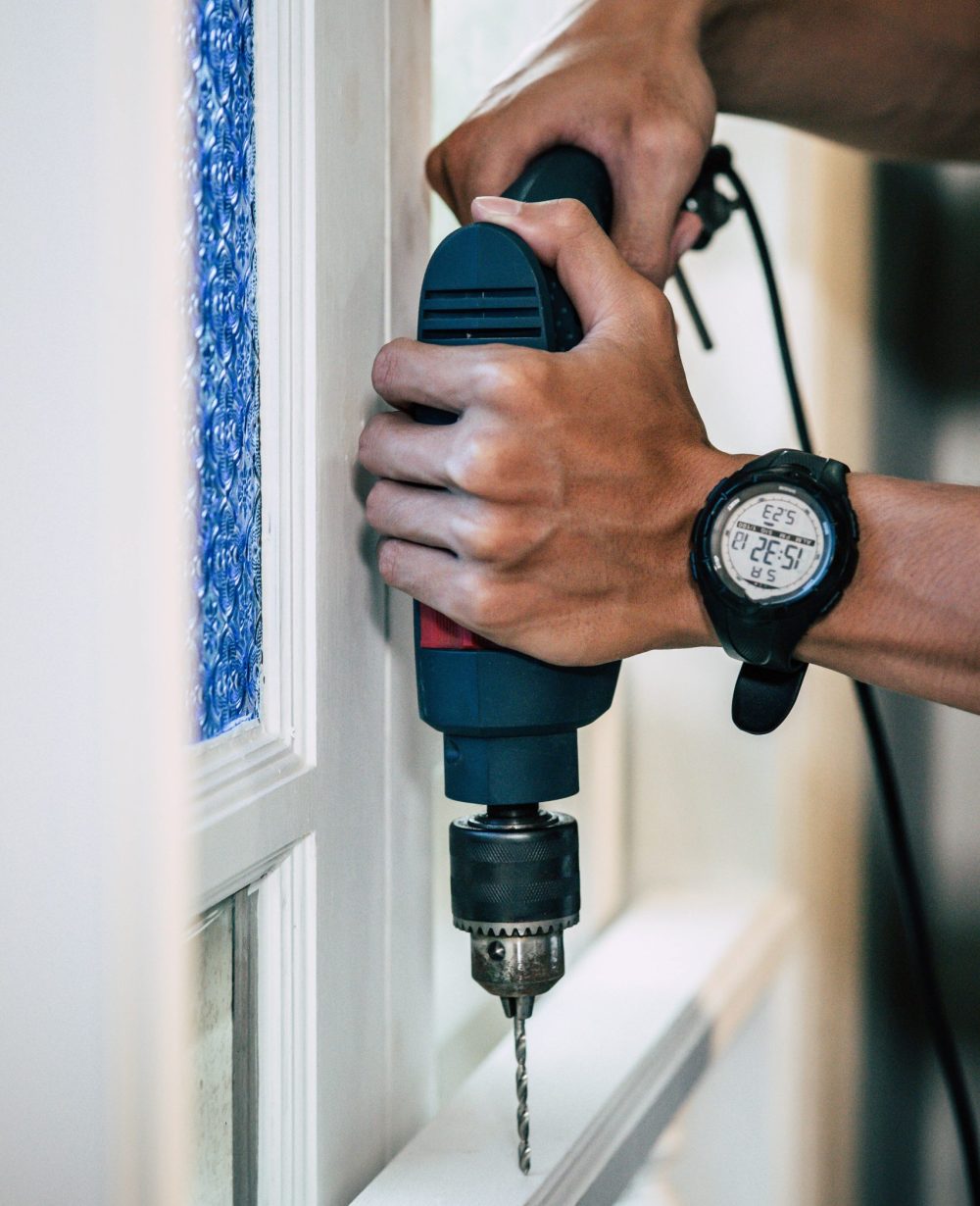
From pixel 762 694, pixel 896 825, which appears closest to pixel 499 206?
pixel 762 694

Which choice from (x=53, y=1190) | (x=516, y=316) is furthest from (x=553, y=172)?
(x=53, y=1190)

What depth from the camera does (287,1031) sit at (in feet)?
1.70

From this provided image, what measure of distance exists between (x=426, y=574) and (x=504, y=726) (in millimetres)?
73

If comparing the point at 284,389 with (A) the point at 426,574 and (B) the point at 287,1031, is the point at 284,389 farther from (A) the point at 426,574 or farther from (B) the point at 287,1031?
(B) the point at 287,1031

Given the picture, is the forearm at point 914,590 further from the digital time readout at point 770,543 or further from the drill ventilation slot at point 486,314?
the drill ventilation slot at point 486,314

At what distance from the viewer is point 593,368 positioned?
50 cm

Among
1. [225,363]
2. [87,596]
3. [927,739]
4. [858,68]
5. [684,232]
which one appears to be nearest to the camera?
[87,596]

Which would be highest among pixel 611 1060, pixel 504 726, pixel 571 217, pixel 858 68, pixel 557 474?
→ pixel 858 68

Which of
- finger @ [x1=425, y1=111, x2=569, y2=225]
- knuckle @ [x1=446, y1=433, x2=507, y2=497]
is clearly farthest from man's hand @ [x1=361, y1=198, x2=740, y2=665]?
finger @ [x1=425, y1=111, x2=569, y2=225]

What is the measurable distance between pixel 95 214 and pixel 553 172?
0.98 feet

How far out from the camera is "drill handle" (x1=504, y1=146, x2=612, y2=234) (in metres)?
0.56

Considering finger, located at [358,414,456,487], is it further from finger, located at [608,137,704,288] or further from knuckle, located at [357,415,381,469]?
finger, located at [608,137,704,288]

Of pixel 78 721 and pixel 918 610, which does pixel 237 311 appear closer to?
pixel 78 721

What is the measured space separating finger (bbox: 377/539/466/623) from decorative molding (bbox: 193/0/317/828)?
1.4 inches
